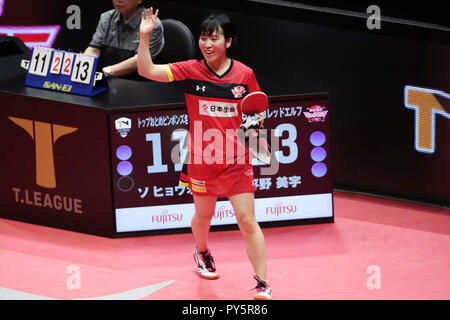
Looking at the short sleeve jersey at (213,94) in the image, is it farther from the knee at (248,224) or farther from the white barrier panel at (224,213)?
the white barrier panel at (224,213)

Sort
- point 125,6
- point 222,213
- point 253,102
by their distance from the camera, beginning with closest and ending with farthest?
point 253,102 → point 222,213 → point 125,6

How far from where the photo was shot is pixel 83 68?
5578mm

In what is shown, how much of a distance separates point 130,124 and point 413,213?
82.4 inches

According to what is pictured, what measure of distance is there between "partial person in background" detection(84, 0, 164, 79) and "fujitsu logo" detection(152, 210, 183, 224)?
1.10 meters

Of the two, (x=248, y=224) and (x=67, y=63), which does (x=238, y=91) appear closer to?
(x=248, y=224)

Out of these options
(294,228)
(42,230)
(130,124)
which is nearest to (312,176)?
(294,228)

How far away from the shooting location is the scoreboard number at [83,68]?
18.2 ft

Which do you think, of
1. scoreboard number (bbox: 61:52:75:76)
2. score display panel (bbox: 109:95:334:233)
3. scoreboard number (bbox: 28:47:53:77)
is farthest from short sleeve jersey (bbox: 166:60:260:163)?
scoreboard number (bbox: 28:47:53:77)

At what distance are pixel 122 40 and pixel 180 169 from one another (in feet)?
4.04

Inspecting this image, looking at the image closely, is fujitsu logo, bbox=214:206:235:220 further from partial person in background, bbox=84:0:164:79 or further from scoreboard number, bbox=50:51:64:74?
scoreboard number, bbox=50:51:64:74

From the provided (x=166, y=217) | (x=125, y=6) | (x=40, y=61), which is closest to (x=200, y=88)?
(x=166, y=217)

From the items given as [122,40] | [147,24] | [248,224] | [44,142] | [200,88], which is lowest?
[248,224]

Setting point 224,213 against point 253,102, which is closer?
point 253,102

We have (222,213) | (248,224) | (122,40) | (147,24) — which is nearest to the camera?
(147,24)
